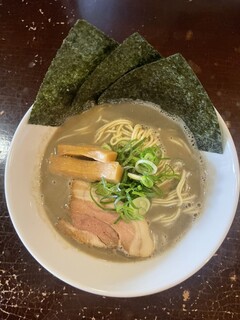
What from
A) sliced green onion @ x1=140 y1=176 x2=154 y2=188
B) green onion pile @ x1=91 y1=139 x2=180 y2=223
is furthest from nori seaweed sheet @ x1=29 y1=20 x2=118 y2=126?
sliced green onion @ x1=140 y1=176 x2=154 y2=188

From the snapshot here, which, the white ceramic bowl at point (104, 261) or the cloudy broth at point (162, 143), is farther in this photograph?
the cloudy broth at point (162, 143)

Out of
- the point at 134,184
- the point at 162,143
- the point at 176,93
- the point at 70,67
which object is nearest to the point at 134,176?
the point at 134,184

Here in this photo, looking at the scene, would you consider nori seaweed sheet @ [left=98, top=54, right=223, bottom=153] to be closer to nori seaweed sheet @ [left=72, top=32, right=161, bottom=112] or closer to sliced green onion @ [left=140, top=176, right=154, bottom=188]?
nori seaweed sheet @ [left=72, top=32, right=161, bottom=112]

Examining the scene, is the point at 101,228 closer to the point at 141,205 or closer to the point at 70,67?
the point at 141,205

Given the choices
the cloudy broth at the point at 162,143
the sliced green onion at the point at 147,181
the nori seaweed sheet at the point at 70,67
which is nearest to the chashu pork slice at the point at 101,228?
the cloudy broth at the point at 162,143

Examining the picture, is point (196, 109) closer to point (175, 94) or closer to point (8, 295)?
point (175, 94)

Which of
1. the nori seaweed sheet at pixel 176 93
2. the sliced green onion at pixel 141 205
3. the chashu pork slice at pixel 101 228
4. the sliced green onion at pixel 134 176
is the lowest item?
the chashu pork slice at pixel 101 228

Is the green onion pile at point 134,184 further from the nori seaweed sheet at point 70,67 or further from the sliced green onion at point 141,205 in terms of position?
the nori seaweed sheet at point 70,67
